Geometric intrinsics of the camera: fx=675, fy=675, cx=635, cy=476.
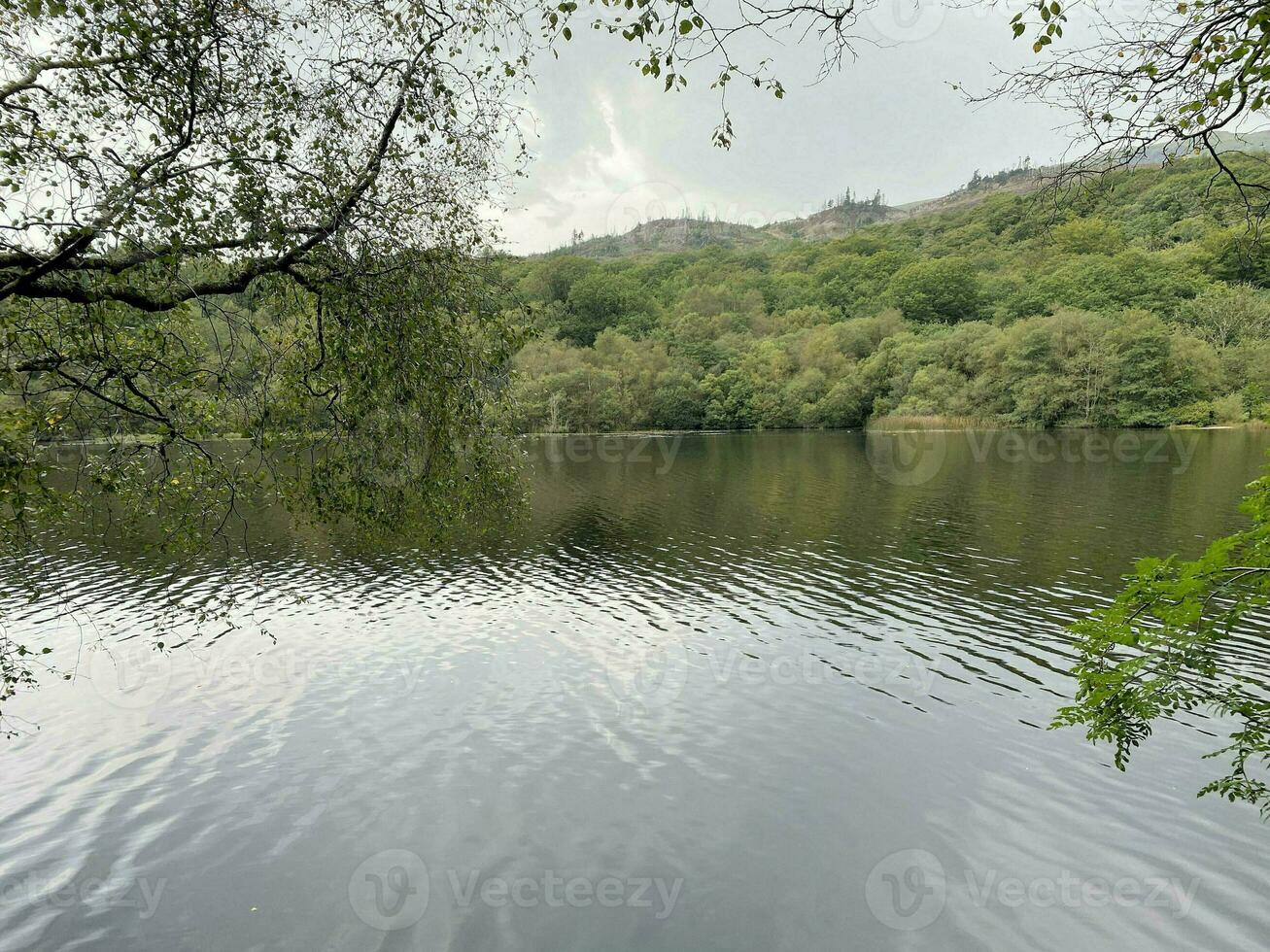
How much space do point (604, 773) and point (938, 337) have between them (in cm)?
11042

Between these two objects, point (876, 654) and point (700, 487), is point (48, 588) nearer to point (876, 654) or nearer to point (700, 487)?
point (876, 654)

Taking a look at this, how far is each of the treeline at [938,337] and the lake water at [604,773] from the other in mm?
30896

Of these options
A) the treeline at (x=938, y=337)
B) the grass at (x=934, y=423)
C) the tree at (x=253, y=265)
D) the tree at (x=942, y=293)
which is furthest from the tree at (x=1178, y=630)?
the tree at (x=942, y=293)

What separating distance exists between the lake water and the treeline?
30.9 meters

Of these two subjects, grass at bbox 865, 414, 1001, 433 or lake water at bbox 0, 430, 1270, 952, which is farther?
grass at bbox 865, 414, 1001, 433

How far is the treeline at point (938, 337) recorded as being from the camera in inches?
3324

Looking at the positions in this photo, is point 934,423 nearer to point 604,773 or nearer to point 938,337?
point 938,337

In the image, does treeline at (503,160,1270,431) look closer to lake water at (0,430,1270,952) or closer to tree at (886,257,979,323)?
tree at (886,257,979,323)

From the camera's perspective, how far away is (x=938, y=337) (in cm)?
10675

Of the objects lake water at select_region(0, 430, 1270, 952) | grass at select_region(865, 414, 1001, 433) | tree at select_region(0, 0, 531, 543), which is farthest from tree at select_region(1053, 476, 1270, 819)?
grass at select_region(865, 414, 1001, 433)

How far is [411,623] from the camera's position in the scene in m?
18.9

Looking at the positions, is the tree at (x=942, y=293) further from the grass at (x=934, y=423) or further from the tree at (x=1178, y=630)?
the tree at (x=1178, y=630)

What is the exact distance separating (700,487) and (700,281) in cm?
14340

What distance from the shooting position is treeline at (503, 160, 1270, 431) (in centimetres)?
8444
